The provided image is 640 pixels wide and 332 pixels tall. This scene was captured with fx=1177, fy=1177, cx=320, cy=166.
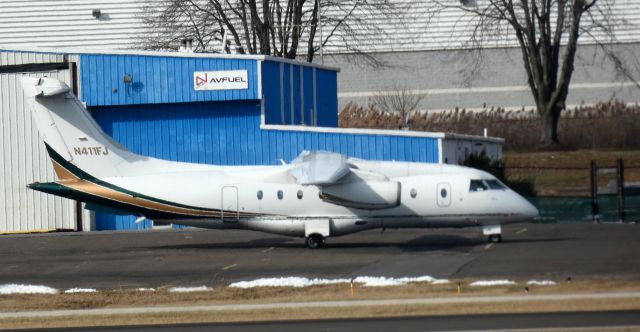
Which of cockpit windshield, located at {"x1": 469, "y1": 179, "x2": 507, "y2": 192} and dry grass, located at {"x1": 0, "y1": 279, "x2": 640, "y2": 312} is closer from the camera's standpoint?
dry grass, located at {"x1": 0, "y1": 279, "x2": 640, "y2": 312}

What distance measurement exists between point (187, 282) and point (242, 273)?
1.81 metres

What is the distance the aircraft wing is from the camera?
109ft

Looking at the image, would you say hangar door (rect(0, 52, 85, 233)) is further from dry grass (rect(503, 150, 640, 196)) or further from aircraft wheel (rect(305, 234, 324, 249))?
dry grass (rect(503, 150, 640, 196))

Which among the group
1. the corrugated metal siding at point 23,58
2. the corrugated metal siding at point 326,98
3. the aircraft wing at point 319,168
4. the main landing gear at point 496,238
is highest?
the corrugated metal siding at point 23,58

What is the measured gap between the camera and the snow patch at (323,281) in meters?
26.8

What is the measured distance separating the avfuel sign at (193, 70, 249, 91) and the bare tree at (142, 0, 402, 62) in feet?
48.0

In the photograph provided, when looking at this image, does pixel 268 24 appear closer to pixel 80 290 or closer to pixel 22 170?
pixel 22 170

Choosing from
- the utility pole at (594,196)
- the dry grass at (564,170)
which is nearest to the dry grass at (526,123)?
the dry grass at (564,170)

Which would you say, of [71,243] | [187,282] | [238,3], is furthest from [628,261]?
[238,3]

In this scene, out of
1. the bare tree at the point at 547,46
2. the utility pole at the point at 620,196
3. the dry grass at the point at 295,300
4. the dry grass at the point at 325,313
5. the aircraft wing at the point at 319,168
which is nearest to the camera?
the dry grass at the point at 325,313

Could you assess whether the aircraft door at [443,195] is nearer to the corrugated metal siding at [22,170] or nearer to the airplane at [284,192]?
the airplane at [284,192]

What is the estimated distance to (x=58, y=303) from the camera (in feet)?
85.3

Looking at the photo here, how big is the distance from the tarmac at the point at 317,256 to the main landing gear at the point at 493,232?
1.35ft

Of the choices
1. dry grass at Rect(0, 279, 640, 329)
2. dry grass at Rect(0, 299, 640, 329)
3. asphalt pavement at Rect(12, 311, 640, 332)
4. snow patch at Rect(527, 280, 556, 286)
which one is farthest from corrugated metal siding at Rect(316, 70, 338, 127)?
asphalt pavement at Rect(12, 311, 640, 332)
